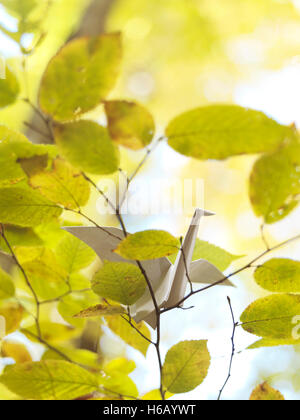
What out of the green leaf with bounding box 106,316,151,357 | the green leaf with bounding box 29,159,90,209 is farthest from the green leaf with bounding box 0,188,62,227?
the green leaf with bounding box 106,316,151,357

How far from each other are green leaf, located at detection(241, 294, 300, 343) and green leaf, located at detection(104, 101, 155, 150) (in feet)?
0.45

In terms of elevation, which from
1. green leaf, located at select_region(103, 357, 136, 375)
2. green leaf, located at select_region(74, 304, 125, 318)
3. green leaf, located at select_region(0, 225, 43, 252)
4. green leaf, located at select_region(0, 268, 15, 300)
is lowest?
green leaf, located at select_region(103, 357, 136, 375)

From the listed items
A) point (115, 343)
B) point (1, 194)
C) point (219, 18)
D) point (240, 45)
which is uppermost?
point (219, 18)

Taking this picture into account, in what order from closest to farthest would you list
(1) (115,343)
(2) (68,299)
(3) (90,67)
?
(3) (90,67), (2) (68,299), (1) (115,343)

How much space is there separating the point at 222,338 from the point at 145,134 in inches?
13.1

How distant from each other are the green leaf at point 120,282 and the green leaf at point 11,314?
15 cm

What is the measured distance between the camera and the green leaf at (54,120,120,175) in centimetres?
20

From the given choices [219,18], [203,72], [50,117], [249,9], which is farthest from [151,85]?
[50,117]

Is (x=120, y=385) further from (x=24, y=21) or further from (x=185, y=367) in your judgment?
(x=24, y=21)

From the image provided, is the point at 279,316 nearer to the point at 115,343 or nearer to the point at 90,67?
the point at 90,67

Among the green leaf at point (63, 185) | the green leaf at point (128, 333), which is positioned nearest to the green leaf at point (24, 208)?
the green leaf at point (63, 185)

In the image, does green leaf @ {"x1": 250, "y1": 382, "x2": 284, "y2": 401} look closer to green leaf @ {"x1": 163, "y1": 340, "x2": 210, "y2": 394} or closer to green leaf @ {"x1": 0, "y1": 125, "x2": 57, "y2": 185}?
green leaf @ {"x1": 163, "y1": 340, "x2": 210, "y2": 394}

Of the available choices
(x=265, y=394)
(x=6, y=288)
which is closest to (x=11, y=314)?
(x=6, y=288)

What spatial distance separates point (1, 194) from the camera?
0.24m
